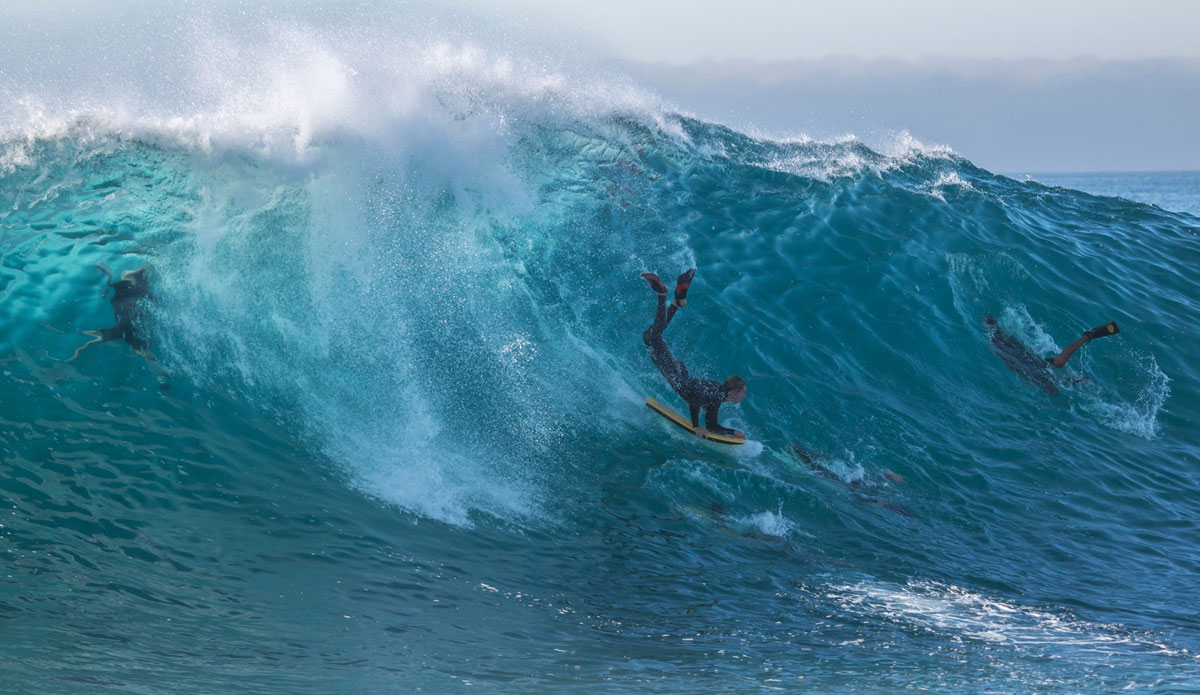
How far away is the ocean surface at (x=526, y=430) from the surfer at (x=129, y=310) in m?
0.11

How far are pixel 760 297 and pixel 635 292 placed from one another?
182 cm

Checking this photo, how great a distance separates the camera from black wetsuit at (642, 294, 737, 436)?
29.2 feet

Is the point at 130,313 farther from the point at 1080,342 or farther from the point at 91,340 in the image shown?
the point at 1080,342

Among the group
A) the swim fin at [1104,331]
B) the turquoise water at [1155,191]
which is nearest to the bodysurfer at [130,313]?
the swim fin at [1104,331]

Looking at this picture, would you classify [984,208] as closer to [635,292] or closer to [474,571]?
[635,292]

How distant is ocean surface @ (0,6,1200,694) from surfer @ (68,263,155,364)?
0.38 feet

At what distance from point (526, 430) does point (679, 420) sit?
1582 mm

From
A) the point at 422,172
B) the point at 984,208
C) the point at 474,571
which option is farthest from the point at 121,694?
the point at 984,208

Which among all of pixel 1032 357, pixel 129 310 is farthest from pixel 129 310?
pixel 1032 357

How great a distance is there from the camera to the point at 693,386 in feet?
29.6

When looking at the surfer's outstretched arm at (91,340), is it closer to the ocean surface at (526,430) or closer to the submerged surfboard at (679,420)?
the ocean surface at (526,430)

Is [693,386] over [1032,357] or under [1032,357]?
under

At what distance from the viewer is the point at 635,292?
11211mm

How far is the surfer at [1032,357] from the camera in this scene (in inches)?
437
